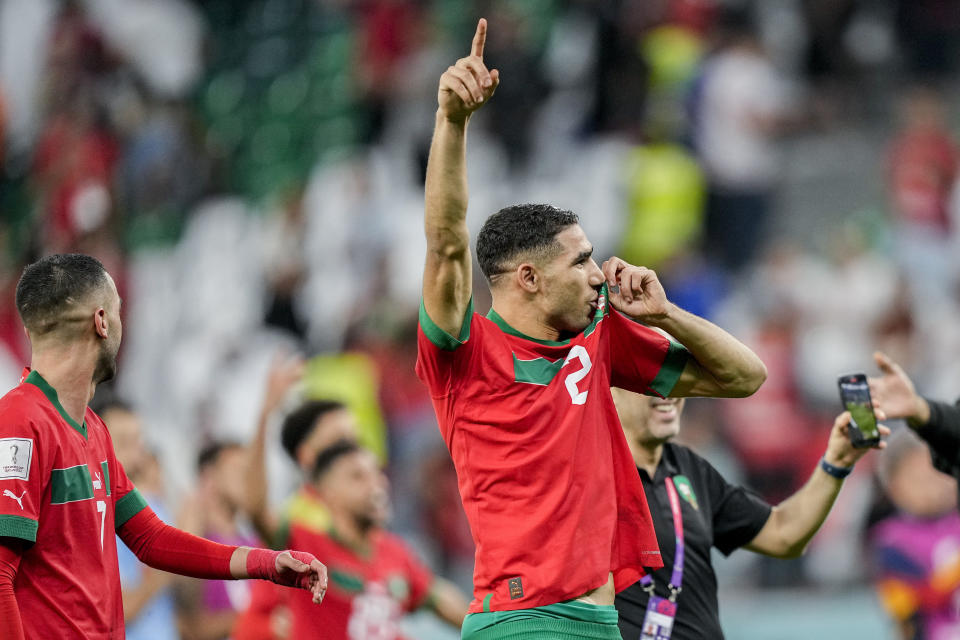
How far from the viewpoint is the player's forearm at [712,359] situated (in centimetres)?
459

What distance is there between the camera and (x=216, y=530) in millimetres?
8617

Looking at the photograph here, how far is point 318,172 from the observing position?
17.5 m

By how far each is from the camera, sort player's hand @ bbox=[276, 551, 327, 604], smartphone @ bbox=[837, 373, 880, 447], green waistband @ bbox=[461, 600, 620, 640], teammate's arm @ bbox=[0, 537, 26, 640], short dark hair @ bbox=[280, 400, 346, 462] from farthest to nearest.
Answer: short dark hair @ bbox=[280, 400, 346, 462]
smartphone @ bbox=[837, 373, 880, 447]
player's hand @ bbox=[276, 551, 327, 604]
green waistband @ bbox=[461, 600, 620, 640]
teammate's arm @ bbox=[0, 537, 26, 640]

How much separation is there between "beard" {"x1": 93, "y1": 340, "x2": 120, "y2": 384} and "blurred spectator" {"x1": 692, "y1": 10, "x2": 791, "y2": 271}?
9780mm

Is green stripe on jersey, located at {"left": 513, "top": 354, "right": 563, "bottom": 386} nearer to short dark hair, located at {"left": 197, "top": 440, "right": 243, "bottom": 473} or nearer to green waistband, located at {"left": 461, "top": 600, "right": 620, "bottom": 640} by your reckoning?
green waistband, located at {"left": 461, "top": 600, "right": 620, "bottom": 640}

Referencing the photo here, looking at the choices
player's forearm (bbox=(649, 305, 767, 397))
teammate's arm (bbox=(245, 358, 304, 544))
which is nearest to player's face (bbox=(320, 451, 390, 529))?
teammate's arm (bbox=(245, 358, 304, 544))

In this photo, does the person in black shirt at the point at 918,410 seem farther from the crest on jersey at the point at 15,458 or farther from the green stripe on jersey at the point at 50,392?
the crest on jersey at the point at 15,458

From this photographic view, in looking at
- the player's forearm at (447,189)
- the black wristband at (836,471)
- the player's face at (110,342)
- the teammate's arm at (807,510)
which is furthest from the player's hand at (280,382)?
the black wristband at (836,471)

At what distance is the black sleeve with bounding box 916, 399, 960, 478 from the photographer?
5.86 meters

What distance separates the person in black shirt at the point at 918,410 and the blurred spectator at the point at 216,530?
4.13 meters

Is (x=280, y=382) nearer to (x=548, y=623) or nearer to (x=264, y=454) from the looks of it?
(x=264, y=454)

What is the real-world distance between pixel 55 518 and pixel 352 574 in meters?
3.21

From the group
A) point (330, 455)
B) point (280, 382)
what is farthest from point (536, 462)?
point (330, 455)

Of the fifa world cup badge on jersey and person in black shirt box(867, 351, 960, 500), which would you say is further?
person in black shirt box(867, 351, 960, 500)
